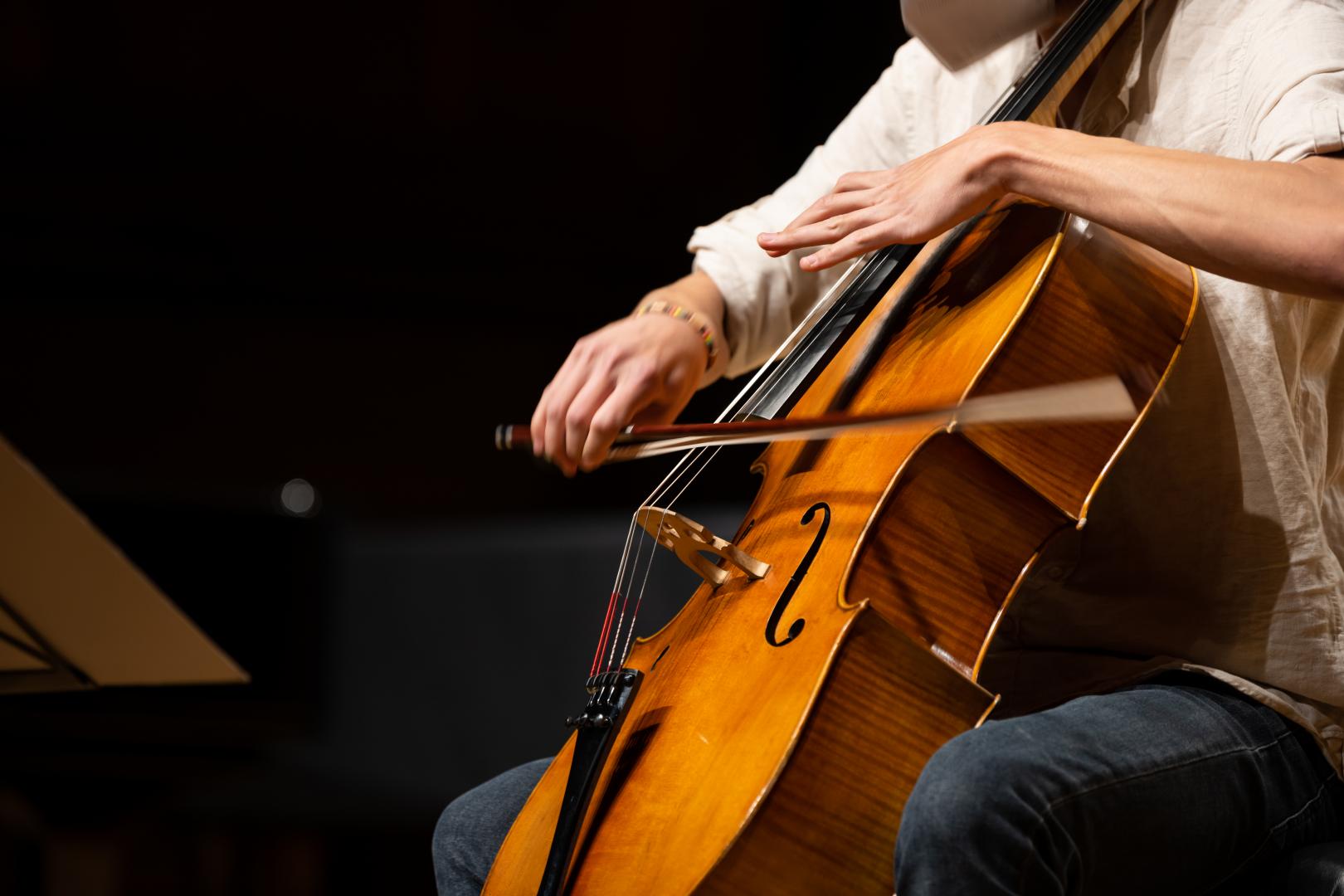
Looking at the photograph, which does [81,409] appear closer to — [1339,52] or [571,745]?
[571,745]

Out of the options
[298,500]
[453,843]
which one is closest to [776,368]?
[453,843]

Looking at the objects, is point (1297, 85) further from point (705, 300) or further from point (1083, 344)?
point (705, 300)

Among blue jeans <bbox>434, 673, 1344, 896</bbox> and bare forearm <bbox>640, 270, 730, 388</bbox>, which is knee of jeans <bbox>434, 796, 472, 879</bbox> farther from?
bare forearm <bbox>640, 270, 730, 388</bbox>

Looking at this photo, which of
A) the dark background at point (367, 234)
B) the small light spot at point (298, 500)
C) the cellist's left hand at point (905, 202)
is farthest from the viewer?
the dark background at point (367, 234)

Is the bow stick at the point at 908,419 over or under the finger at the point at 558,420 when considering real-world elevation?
under

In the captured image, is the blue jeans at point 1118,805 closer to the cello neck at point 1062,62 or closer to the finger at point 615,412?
the finger at point 615,412

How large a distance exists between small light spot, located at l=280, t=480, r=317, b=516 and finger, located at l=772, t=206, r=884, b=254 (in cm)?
142

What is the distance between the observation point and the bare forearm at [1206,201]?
0.74 meters

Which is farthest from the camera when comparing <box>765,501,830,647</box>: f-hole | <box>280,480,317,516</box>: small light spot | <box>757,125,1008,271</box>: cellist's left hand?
<box>280,480,317,516</box>: small light spot

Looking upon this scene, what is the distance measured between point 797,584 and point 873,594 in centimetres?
5

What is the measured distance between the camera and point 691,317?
1.10 m

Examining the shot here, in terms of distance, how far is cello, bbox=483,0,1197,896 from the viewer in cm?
66

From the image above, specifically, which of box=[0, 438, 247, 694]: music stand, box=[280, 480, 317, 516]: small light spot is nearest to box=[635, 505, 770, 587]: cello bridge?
box=[0, 438, 247, 694]: music stand

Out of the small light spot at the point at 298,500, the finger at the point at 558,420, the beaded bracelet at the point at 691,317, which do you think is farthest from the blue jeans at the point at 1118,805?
the small light spot at the point at 298,500
